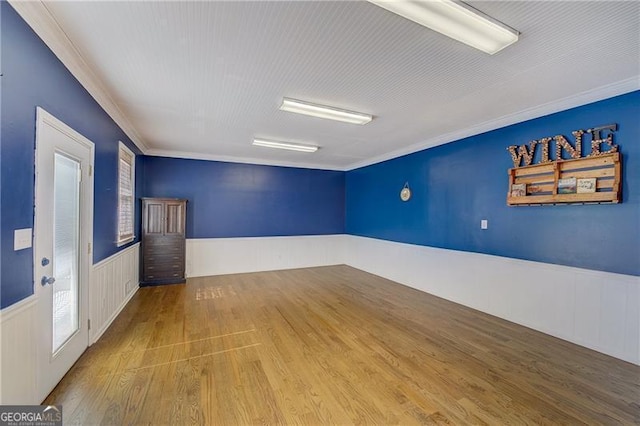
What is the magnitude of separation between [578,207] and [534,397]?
7.05 ft

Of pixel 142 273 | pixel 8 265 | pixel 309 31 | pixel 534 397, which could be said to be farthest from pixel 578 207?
pixel 142 273

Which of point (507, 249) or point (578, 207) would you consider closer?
point (578, 207)

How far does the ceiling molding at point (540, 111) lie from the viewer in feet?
8.71

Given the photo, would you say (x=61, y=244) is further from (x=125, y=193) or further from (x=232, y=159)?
(x=232, y=159)

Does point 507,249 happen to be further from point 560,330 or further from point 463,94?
point 463,94

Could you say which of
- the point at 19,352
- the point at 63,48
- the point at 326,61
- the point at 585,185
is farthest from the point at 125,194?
the point at 585,185

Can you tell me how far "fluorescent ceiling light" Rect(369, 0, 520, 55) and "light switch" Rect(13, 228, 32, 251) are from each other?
2.55 m

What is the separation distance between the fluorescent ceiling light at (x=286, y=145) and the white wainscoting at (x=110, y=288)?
9.18 ft

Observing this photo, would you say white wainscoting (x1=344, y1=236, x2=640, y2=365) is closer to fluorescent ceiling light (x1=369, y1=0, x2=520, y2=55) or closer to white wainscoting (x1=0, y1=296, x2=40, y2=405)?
fluorescent ceiling light (x1=369, y1=0, x2=520, y2=55)

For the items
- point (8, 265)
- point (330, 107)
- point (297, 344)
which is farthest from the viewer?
point (330, 107)

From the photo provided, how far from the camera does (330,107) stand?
10.8 feet

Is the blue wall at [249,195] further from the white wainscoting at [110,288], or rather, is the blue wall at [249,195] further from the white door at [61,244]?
the white door at [61,244]

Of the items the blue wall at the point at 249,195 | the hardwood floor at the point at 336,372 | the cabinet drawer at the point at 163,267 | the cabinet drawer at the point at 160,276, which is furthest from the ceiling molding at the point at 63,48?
the cabinet drawer at the point at 160,276

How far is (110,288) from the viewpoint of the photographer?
11.1 ft
